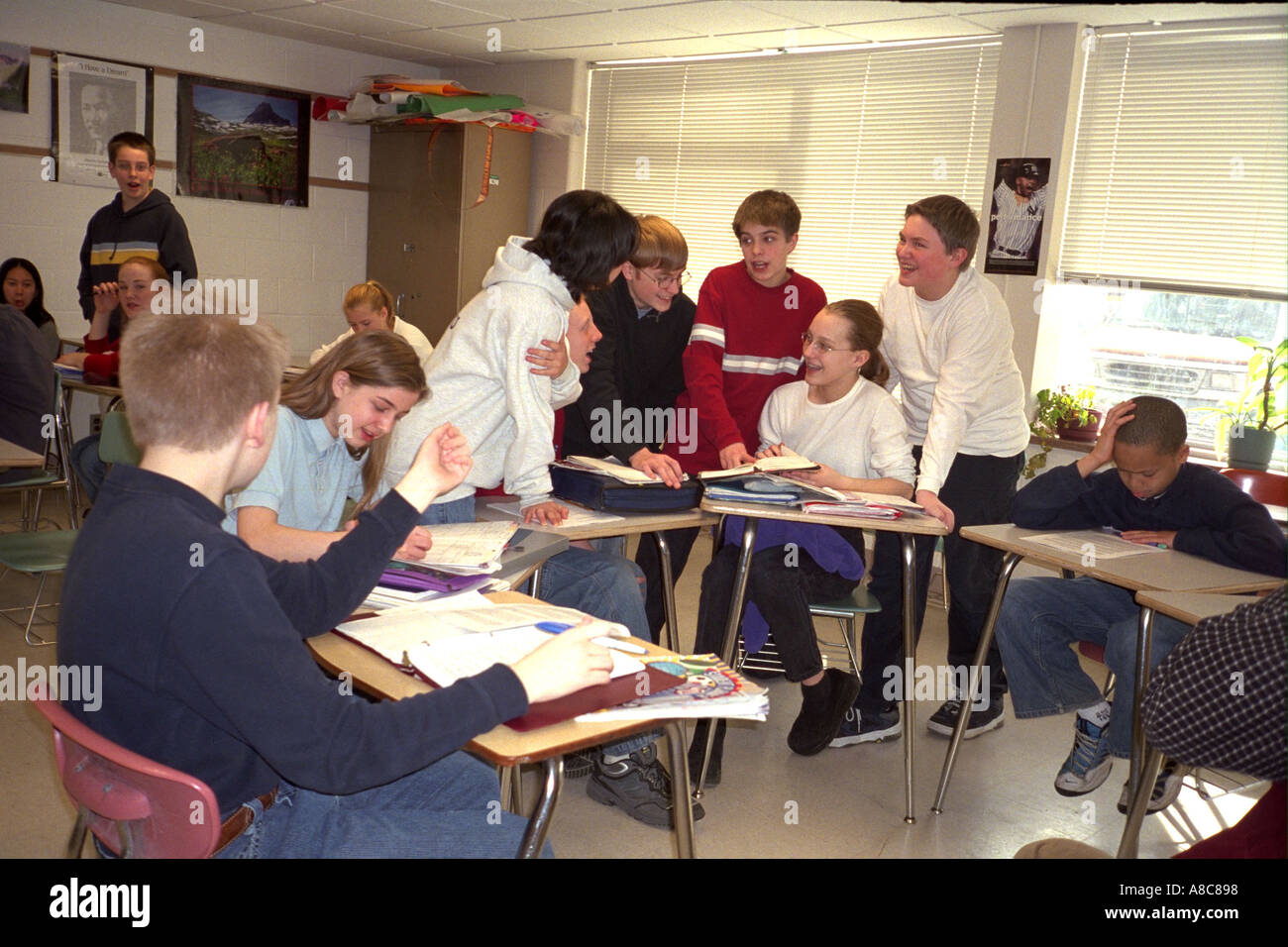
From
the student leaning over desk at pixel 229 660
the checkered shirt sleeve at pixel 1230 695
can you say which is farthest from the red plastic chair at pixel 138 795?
the checkered shirt sleeve at pixel 1230 695

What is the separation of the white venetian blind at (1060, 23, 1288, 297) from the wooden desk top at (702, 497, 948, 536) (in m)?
2.40

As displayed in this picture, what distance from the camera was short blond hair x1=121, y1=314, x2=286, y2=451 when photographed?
4.20ft

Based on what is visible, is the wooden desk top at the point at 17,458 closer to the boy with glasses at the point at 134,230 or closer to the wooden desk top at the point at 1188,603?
the boy with glasses at the point at 134,230

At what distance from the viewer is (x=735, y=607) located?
2848 millimetres

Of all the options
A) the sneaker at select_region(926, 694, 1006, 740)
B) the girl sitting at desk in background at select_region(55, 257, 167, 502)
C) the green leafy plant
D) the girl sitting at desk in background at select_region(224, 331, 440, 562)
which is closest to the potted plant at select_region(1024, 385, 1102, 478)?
the green leafy plant

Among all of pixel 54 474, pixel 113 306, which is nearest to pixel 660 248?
pixel 54 474

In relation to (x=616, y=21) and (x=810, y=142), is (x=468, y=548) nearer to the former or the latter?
(x=616, y=21)

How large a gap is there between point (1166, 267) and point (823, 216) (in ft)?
5.61
